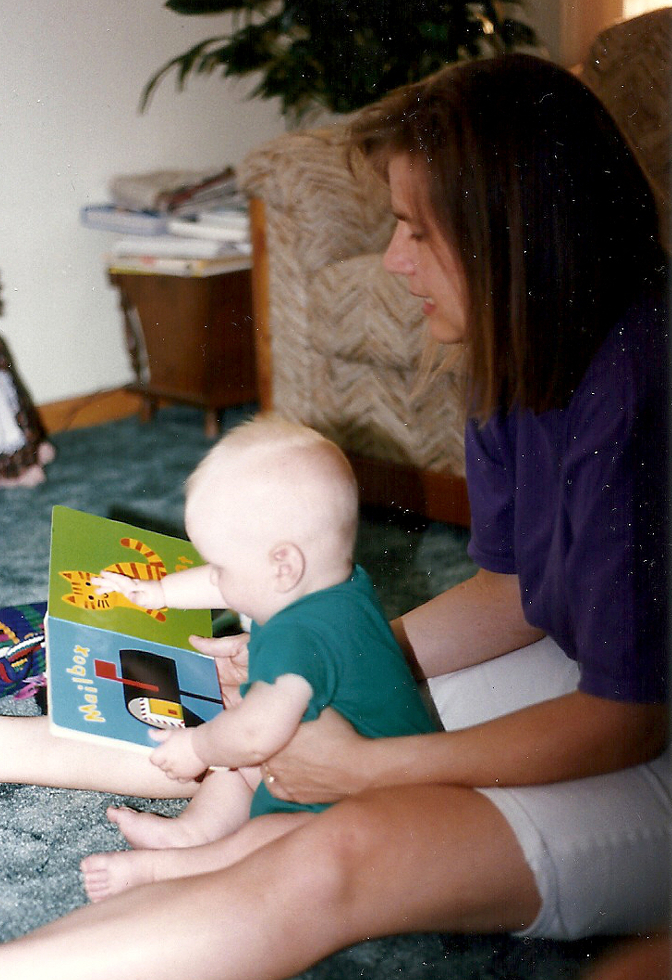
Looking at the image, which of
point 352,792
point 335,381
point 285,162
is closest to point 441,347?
point 335,381

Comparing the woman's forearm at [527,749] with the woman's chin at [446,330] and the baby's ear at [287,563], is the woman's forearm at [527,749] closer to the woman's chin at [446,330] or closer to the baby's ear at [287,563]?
the baby's ear at [287,563]

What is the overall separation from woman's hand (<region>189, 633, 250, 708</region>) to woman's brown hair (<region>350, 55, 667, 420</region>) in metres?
0.31

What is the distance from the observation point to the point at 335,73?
1.44 meters

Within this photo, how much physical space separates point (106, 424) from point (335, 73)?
34.9 inches

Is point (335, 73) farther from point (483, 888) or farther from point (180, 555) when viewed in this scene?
point (483, 888)

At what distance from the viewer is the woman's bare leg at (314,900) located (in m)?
0.52

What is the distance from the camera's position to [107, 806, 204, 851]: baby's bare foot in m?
0.70

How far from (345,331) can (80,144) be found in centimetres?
82

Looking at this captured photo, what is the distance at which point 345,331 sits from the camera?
1.37 metres

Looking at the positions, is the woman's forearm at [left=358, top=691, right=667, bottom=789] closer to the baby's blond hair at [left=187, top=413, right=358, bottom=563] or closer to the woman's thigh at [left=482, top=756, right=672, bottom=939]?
the woman's thigh at [left=482, top=756, right=672, bottom=939]

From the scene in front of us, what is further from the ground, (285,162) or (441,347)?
(285,162)

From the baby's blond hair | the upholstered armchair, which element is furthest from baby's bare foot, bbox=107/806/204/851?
the upholstered armchair

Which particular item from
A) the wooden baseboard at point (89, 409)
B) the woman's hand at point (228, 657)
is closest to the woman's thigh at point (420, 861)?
the woman's hand at point (228, 657)

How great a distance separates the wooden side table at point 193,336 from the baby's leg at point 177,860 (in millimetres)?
1307
